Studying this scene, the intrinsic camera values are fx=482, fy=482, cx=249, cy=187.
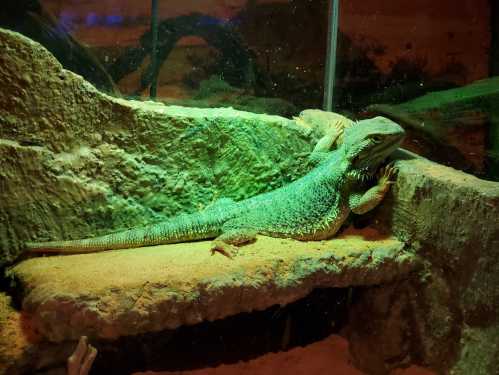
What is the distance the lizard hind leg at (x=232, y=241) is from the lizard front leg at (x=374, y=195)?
85 centimetres

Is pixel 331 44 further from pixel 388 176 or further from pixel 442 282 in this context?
pixel 442 282

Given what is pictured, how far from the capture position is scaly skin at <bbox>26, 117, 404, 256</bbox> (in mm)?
3717

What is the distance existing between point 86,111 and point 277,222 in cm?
176

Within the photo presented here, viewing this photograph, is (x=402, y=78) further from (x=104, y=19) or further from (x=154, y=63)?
(x=104, y=19)

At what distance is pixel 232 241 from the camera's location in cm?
359

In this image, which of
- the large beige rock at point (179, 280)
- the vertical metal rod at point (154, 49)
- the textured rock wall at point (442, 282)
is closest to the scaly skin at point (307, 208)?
the large beige rock at point (179, 280)

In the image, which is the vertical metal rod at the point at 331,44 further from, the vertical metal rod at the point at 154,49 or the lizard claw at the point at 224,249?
the lizard claw at the point at 224,249

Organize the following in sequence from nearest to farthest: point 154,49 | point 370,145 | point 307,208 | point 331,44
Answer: point 370,145 → point 307,208 → point 154,49 → point 331,44

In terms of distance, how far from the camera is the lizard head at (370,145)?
3.75m

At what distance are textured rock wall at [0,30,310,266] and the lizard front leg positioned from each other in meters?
0.82

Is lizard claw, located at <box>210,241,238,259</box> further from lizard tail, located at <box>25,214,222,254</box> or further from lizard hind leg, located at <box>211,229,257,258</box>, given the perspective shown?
lizard tail, located at <box>25,214,222,254</box>

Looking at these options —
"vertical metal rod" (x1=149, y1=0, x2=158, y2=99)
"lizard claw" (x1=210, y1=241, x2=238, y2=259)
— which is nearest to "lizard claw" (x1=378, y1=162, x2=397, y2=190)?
"lizard claw" (x1=210, y1=241, x2=238, y2=259)

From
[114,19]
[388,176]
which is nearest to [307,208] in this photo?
[388,176]

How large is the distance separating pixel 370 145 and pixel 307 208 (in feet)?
2.31
